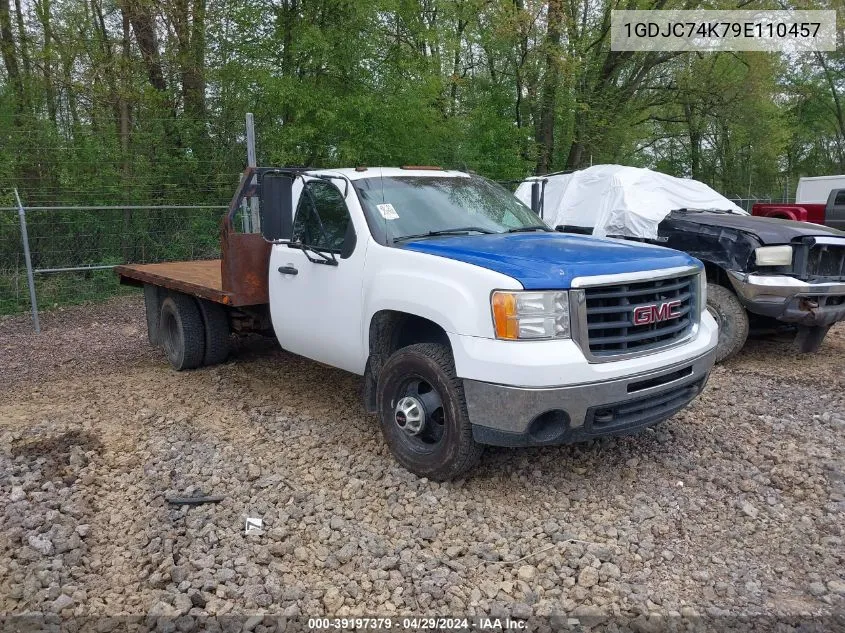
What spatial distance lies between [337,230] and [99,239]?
757 cm

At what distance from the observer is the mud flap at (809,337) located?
6.84m

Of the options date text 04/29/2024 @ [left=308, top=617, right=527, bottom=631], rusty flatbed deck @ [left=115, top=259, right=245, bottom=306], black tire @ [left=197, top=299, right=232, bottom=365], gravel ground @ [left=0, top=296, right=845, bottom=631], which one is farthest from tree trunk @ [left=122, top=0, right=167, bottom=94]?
date text 04/29/2024 @ [left=308, top=617, right=527, bottom=631]

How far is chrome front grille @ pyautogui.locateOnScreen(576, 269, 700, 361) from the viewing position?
3.72 metres

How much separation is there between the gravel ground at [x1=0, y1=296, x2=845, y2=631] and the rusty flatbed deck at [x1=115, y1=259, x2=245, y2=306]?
3.06 feet

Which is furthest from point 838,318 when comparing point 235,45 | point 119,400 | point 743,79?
point 743,79

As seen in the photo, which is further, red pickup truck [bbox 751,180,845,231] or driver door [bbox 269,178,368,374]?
red pickup truck [bbox 751,180,845,231]

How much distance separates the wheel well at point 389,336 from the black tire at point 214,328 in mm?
2735

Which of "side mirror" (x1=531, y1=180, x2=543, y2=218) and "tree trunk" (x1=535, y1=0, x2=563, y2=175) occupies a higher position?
"tree trunk" (x1=535, y1=0, x2=563, y2=175)

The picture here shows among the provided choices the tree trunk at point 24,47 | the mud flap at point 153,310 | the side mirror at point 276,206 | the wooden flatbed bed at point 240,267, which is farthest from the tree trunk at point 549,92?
the side mirror at point 276,206

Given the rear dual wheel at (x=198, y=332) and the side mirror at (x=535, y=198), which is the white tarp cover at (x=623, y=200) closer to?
the side mirror at (x=535, y=198)

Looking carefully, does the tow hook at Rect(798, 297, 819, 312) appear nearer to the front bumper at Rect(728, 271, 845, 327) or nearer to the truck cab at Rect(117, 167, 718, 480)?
the front bumper at Rect(728, 271, 845, 327)

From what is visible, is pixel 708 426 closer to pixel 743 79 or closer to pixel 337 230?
pixel 337 230

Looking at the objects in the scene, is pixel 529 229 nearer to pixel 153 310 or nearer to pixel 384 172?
pixel 384 172

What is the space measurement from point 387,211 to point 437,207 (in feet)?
1.34
